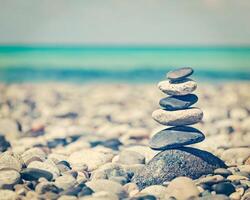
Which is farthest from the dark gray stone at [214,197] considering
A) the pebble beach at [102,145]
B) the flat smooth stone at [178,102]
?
the flat smooth stone at [178,102]

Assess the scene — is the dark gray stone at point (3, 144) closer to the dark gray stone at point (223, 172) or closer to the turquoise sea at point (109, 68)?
the dark gray stone at point (223, 172)

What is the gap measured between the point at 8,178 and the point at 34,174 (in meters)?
0.22

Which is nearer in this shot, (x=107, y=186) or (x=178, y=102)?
(x=107, y=186)

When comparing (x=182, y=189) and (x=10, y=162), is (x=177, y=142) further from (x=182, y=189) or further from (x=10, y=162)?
(x=10, y=162)

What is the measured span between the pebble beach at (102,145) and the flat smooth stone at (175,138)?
18 cm

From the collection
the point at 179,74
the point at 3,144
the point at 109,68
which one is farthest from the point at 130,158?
→ the point at 109,68

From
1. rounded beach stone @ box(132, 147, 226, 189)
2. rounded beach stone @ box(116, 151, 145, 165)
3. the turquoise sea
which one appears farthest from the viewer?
the turquoise sea

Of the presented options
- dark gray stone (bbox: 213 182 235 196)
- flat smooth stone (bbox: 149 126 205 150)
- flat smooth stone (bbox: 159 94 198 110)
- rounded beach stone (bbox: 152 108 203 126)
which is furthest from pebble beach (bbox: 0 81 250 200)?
flat smooth stone (bbox: 159 94 198 110)

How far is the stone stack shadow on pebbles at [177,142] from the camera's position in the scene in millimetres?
4102

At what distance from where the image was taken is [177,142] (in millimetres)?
4215

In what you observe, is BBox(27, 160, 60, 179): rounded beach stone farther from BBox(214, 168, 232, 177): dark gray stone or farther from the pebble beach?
BBox(214, 168, 232, 177): dark gray stone

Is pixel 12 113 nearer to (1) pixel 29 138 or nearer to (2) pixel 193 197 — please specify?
(1) pixel 29 138

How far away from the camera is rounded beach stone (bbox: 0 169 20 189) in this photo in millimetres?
3736

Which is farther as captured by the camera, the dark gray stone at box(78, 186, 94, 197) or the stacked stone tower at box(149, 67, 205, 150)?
the stacked stone tower at box(149, 67, 205, 150)
